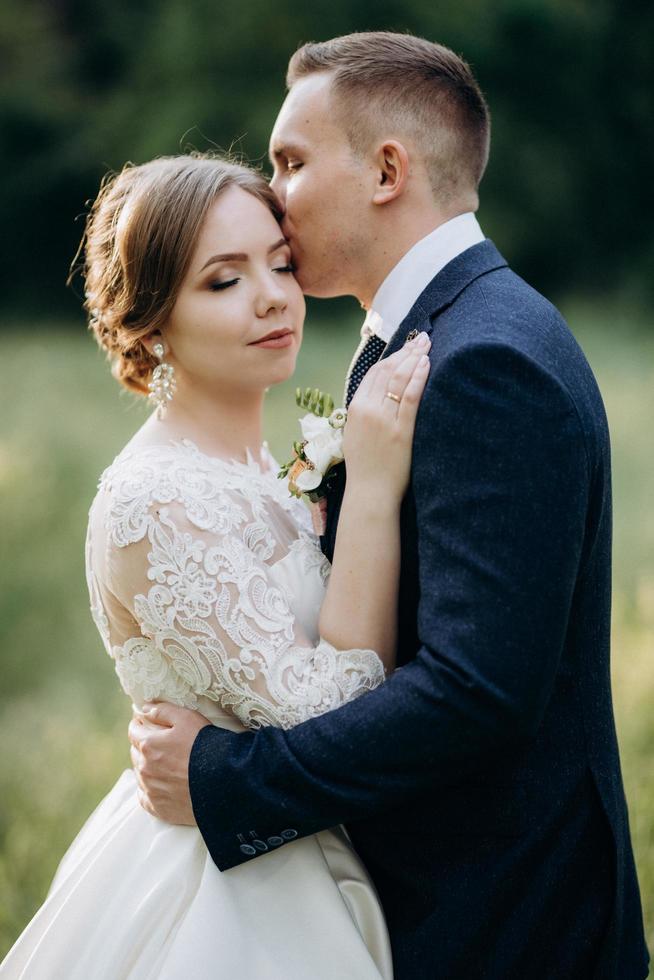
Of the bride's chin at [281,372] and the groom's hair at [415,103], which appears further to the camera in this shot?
the bride's chin at [281,372]

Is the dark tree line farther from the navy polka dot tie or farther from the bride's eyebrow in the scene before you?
the navy polka dot tie

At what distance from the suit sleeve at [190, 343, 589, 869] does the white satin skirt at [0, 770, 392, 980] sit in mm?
319

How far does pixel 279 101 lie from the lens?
19.5m

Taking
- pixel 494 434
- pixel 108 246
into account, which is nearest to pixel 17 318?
pixel 108 246

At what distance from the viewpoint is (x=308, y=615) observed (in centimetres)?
256

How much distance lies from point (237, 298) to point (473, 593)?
116 cm

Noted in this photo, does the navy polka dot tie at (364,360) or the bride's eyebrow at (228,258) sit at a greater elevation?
the bride's eyebrow at (228,258)

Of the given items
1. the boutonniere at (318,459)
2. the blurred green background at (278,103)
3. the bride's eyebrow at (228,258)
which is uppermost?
the blurred green background at (278,103)

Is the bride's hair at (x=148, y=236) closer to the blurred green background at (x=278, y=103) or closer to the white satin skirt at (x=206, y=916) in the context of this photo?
the white satin skirt at (x=206, y=916)

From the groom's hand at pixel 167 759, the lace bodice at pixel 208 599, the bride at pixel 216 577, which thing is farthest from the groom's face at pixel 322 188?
the groom's hand at pixel 167 759

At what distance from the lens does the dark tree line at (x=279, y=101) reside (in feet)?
64.6

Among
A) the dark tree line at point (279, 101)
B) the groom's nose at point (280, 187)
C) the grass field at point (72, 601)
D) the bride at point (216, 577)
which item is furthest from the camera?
the dark tree line at point (279, 101)

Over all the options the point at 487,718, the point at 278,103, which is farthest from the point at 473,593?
the point at 278,103

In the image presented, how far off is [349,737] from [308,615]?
535 millimetres
